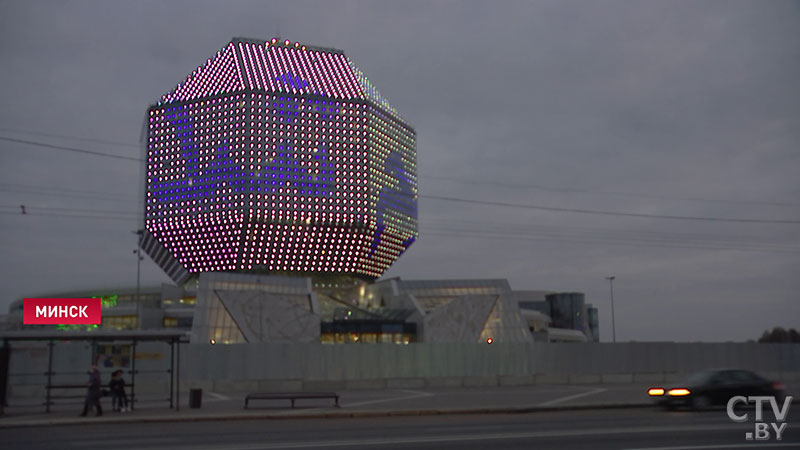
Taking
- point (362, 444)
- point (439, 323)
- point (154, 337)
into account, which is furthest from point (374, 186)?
point (362, 444)

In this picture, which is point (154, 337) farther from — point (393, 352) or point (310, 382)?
point (393, 352)

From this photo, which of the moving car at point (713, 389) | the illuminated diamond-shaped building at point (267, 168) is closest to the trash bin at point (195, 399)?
the moving car at point (713, 389)

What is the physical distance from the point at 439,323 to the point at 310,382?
58567mm

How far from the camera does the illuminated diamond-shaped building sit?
16462 cm

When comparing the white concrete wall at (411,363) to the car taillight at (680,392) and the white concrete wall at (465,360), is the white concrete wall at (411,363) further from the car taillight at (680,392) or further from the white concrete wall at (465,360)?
the car taillight at (680,392)

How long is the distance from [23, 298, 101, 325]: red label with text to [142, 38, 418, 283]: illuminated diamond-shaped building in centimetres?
9855

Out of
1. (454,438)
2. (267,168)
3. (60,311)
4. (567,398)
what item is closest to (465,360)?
(567,398)

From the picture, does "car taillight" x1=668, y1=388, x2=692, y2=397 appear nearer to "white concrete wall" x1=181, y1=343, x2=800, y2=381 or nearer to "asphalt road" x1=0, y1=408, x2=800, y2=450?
"asphalt road" x1=0, y1=408, x2=800, y2=450

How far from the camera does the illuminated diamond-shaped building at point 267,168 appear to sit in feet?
540

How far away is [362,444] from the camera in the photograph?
17.9 m

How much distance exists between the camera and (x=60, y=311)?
6406cm

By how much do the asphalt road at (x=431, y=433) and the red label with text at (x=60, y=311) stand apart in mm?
38636
